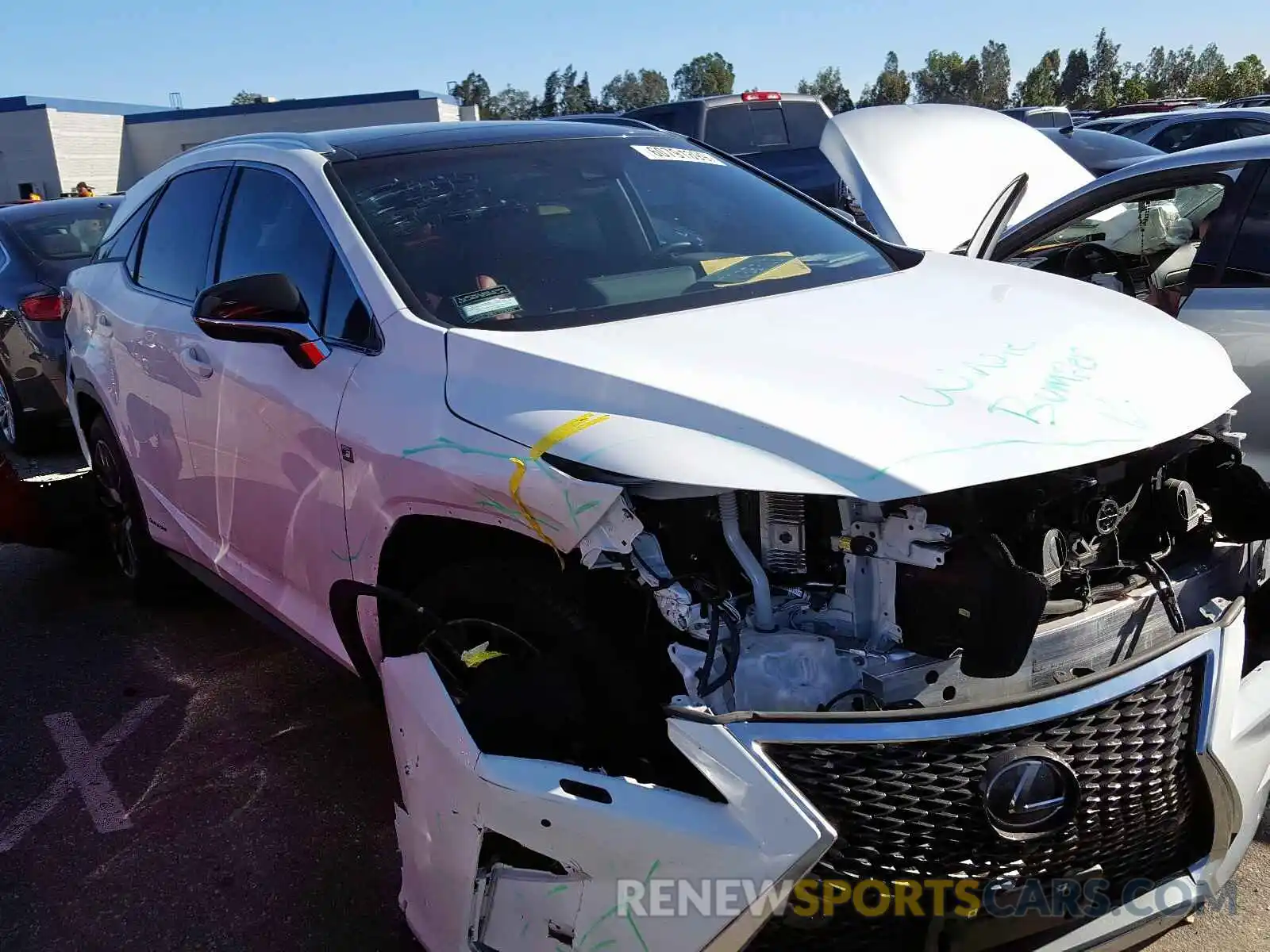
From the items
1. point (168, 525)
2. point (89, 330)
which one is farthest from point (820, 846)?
point (89, 330)

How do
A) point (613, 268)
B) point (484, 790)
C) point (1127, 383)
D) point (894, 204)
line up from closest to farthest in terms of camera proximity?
point (484, 790) < point (1127, 383) < point (613, 268) < point (894, 204)

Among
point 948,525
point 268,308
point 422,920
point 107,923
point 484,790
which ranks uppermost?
point 268,308

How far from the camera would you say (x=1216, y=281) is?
4.14m

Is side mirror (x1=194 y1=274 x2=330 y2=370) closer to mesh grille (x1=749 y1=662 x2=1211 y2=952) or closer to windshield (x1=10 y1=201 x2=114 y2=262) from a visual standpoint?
mesh grille (x1=749 y1=662 x2=1211 y2=952)

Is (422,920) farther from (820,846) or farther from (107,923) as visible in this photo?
(107,923)

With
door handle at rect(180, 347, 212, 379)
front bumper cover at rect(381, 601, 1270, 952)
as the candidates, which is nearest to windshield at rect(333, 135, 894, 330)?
door handle at rect(180, 347, 212, 379)

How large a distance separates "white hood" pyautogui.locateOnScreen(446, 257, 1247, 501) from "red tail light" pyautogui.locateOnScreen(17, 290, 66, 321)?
5098 mm

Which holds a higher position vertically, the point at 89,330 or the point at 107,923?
the point at 89,330

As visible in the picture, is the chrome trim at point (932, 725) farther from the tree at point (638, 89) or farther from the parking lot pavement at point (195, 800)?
the tree at point (638, 89)

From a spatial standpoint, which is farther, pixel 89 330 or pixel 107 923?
pixel 89 330

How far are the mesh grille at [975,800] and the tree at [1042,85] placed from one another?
261ft

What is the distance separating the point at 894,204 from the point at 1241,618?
2.33 m

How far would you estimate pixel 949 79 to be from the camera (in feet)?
289

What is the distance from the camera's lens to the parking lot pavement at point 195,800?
282 cm
